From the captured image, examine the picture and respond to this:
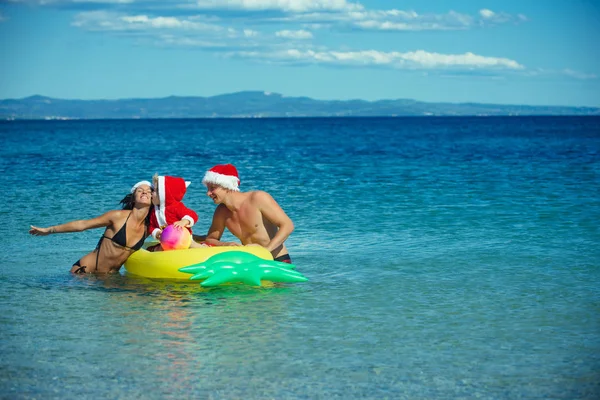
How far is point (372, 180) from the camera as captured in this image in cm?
2128

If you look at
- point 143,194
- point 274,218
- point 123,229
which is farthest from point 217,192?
point 123,229

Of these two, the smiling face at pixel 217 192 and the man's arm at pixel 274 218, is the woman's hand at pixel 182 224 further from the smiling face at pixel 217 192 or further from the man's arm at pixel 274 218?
the man's arm at pixel 274 218

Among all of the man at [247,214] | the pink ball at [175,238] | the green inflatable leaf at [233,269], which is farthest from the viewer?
the man at [247,214]

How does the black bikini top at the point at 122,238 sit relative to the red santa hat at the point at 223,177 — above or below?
below

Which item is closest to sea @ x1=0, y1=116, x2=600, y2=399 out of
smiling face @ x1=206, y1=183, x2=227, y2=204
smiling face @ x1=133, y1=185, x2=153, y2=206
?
smiling face @ x1=133, y1=185, x2=153, y2=206

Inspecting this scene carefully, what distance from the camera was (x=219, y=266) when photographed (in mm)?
7293

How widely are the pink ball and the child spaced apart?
64 millimetres

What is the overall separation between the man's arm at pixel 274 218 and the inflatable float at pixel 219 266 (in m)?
0.16

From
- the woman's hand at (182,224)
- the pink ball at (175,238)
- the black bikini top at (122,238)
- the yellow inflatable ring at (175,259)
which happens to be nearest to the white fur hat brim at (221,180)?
the woman's hand at (182,224)

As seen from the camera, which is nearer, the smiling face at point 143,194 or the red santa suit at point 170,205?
the red santa suit at point 170,205

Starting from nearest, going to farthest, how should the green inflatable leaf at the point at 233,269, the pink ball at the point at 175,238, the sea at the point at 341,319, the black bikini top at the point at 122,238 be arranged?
1. the sea at the point at 341,319
2. the green inflatable leaf at the point at 233,269
3. the pink ball at the point at 175,238
4. the black bikini top at the point at 122,238

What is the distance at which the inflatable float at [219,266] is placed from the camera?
7285 mm

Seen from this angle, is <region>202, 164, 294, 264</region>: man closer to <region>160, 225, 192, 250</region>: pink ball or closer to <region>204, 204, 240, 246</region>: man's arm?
<region>204, 204, 240, 246</region>: man's arm

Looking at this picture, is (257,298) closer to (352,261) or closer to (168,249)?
(168,249)
